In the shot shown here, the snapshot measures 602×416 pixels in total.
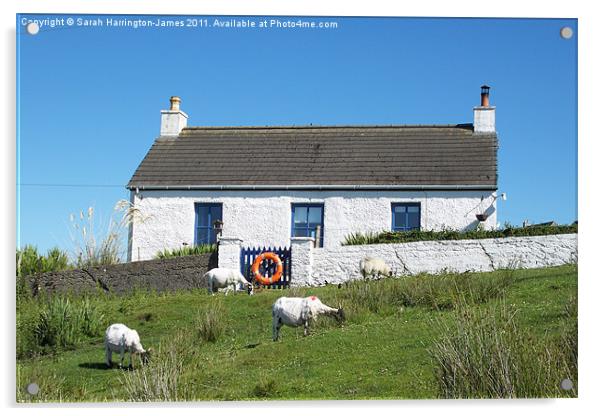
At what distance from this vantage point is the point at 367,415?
9062 millimetres

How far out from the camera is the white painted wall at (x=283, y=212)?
16562 mm

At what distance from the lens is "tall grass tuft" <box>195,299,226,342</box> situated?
11.5m

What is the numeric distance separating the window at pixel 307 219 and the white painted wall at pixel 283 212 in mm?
132

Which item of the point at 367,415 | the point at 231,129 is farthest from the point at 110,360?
the point at 231,129

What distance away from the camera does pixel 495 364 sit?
8.80 meters

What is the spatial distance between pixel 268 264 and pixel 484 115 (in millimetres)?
4078

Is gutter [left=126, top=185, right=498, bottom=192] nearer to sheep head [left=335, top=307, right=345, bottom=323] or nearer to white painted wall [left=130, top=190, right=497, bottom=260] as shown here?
white painted wall [left=130, top=190, right=497, bottom=260]

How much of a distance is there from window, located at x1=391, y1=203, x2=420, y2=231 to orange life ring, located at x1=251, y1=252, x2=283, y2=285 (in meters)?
2.49

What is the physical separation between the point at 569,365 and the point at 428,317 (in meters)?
2.40

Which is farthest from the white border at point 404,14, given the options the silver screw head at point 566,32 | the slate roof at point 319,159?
the slate roof at point 319,159

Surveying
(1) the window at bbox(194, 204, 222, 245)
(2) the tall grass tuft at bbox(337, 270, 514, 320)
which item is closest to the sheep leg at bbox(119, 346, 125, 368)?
(2) the tall grass tuft at bbox(337, 270, 514, 320)

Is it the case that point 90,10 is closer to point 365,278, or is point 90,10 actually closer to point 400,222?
point 365,278

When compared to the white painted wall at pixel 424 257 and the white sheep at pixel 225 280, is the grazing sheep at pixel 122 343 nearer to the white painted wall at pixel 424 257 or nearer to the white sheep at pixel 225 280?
the white sheep at pixel 225 280

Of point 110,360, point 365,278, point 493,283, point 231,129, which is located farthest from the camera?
point 231,129
